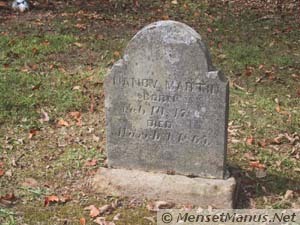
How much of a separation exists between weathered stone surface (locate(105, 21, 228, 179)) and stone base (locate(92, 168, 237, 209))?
86 mm

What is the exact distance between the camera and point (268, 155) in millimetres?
6047

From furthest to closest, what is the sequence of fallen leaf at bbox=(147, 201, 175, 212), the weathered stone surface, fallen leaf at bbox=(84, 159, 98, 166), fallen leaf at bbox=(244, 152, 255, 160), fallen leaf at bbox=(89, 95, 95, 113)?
fallen leaf at bbox=(89, 95, 95, 113) → fallen leaf at bbox=(244, 152, 255, 160) → fallen leaf at bbox=(84, 159, 98, 166) → fallen leaf at bbox=(147, 201, 175, 212) → the weathered stone surface

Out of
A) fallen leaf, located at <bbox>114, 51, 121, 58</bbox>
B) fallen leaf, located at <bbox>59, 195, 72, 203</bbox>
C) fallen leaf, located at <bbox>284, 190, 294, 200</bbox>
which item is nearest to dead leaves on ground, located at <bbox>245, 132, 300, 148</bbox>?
fallen leaf, located at <bbox>284, 190, 294, 200</bbox>

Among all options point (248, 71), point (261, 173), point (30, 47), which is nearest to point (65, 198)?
point (261, 173)

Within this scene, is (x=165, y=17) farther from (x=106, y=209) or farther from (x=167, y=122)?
(x=106, y=209)

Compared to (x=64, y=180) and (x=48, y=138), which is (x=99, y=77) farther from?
(x=64, y=180)

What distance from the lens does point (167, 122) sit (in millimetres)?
5027

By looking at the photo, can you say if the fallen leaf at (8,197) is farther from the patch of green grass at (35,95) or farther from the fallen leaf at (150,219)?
the patch of green grass at (35,95)

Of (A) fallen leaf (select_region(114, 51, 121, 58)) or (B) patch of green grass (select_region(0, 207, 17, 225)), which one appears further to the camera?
(A) fallen leaf (select_region(114, 51, 121, 58))

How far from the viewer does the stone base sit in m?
4.95

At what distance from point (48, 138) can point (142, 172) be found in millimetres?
1598

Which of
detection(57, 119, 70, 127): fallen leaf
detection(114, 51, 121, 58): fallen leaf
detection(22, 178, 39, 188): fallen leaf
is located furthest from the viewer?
detection(114, 51, 121, 58): fallen leaf

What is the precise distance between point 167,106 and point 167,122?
0.14 m

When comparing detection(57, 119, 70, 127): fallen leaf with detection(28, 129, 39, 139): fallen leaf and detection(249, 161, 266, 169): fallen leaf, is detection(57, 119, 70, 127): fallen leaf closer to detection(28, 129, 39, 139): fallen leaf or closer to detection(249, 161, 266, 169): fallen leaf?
detection(28, 129, 39, 139): fallen leaf
